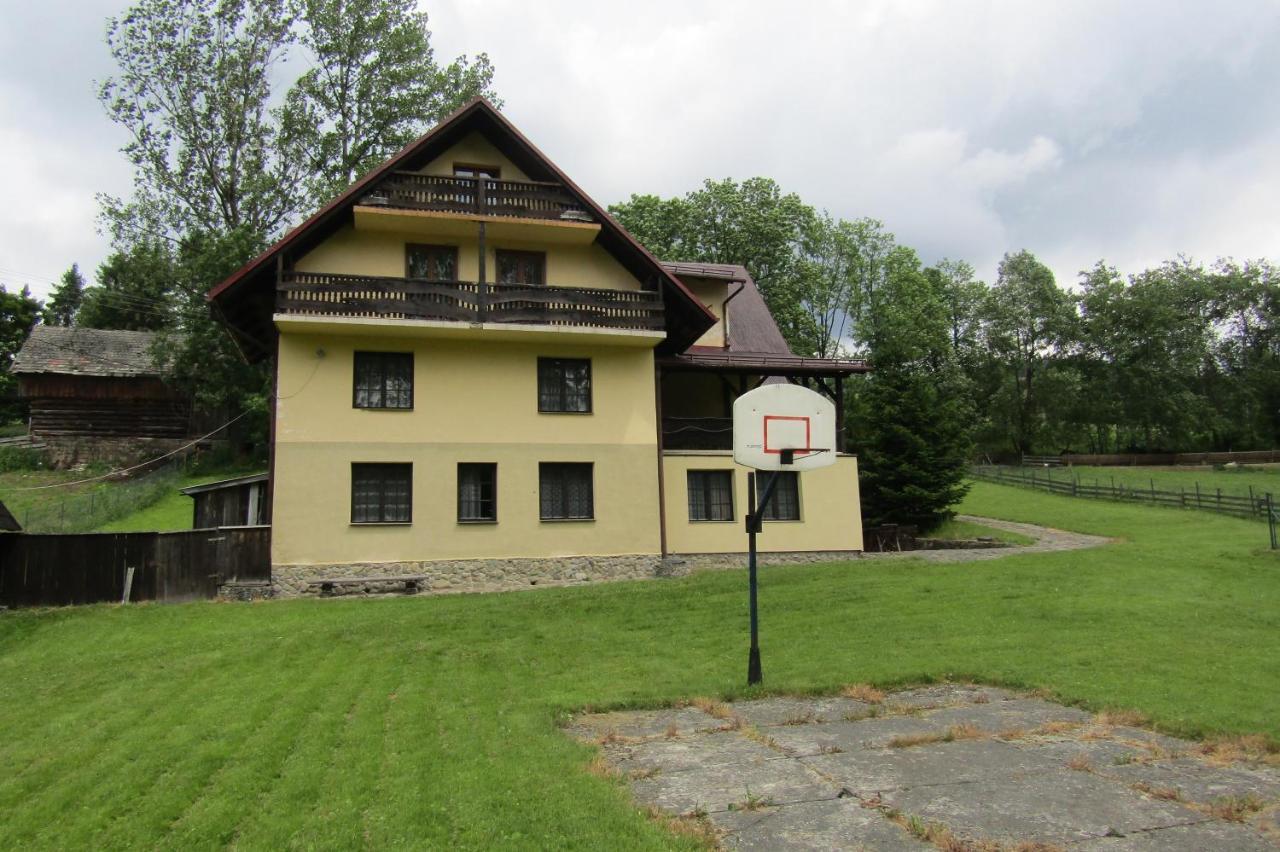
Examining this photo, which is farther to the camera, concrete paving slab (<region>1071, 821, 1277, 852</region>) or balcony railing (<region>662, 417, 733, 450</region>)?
balcony railing (<region>662, 417, 733, 450</region>)

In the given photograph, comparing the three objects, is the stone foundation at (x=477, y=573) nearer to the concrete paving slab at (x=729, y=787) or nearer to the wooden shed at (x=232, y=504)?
the wooden shed at (x=232, y=504)

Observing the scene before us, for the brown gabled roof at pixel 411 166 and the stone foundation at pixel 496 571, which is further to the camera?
the brown gabled roof at pixel 411 166

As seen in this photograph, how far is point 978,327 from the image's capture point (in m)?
59.6


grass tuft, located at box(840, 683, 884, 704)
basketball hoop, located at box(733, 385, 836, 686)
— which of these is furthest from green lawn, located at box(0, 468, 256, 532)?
grass tuft, located at box(840, 683, 884, 704)

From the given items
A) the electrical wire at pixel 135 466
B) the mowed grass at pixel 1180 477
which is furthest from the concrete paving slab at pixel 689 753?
the mowed grass at pixel 1180 477

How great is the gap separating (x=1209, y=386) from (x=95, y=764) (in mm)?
72311

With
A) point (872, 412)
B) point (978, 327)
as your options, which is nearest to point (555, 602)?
point (872, 412)

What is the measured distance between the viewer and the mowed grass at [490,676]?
5.54 metres

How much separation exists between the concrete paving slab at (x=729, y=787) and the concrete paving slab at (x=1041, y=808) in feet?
1.93

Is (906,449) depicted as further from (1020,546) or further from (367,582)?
(367,582)

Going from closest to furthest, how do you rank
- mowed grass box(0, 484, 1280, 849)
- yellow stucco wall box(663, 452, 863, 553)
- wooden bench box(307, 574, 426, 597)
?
mowed grass box(0, 484, 1280, 849)
wooden bench box(307, 574, 426, 597)
yellow stucco wall box(663, 452, 863, 553)

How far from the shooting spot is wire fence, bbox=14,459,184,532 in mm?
25891

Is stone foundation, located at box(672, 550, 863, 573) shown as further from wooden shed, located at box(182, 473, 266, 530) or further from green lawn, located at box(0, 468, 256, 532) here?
green lawn, located at box(0, 468, 256, 532)

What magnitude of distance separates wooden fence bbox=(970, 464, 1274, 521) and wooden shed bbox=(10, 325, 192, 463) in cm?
4401
